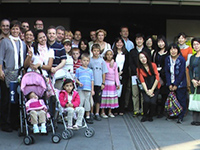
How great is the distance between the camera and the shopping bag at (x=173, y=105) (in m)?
7.43

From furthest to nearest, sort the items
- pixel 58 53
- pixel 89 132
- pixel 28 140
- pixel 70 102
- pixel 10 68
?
pixel 58 53 → pixel 10 68 → pixel 70 102 → pixel 89 132 → pixel 28 140

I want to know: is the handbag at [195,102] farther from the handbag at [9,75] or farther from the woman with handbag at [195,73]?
the handbag at [9,75]

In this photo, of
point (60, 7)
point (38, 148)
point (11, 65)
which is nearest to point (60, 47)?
point (11, 65)

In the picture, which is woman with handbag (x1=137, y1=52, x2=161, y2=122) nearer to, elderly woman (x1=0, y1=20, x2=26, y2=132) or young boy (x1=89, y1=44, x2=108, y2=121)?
young boy (x1=89, y1=44, x2=108, y2=121)

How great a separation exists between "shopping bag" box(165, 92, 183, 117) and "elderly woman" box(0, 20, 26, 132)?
11.7 feet

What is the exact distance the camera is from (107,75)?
7.80 metres

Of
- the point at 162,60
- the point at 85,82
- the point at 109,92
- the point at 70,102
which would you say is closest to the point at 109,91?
the point at 109,92

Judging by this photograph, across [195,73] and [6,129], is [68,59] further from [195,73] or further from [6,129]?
[195,73]

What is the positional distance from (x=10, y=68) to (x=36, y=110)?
1.22 meters

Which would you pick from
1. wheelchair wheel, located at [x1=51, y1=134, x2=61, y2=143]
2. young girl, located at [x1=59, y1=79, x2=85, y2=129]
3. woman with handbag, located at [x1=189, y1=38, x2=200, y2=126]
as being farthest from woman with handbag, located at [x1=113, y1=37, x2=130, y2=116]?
wheelchair wheel, located at [x1=51, y1=134, x2=61, y2=143]

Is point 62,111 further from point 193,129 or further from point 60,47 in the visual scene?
point 193,129

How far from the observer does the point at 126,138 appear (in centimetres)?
594

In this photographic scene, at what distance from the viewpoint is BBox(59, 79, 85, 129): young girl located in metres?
5.83

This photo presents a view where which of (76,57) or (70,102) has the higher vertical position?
(76,57)
